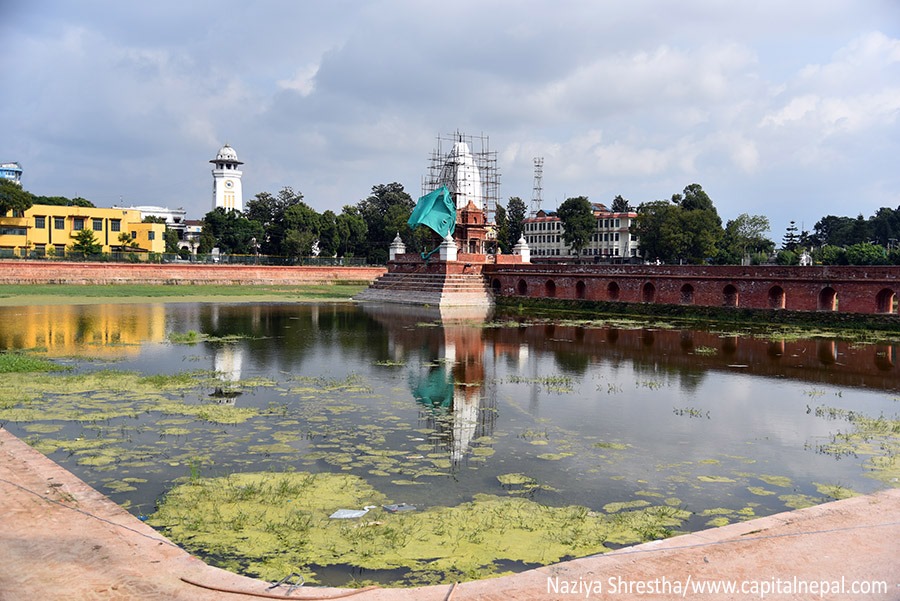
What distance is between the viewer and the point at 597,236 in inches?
3863

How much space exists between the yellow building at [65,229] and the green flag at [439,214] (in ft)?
99.5

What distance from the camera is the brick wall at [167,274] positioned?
5250cm

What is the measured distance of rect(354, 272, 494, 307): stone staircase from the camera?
46.4 m

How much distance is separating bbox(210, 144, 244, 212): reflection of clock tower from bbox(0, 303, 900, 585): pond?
8692cm

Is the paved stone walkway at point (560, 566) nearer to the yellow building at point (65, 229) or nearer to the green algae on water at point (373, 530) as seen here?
the green algae on water at point (373, 530)

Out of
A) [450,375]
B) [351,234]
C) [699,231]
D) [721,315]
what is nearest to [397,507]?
[450,375]

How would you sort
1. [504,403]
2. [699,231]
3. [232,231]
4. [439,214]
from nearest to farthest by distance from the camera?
1. [504,403]
2. [439,214]
3. [699,231]
4. [232,231]

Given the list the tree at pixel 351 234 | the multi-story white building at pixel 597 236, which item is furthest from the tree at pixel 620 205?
the tree at pixel 351 234

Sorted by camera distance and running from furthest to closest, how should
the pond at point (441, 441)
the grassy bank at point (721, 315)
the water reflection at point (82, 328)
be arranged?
1. the grassy bank at point (721, 315)
2. the water reflection at point (82, 328)
3. the pond at point (441, 441)

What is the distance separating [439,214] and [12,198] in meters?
36.6

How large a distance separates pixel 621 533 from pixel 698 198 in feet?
247

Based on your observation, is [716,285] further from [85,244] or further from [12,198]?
[12,198]

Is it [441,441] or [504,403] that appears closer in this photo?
[441,441]

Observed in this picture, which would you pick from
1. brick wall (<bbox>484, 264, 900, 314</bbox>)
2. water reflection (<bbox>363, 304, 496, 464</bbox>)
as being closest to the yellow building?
brick wall (<bbox>484, 264, 900, 314</bbox>)
